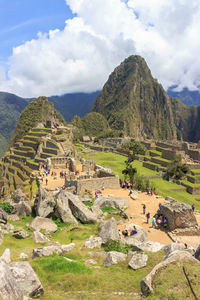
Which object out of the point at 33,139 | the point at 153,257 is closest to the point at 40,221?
the point at 153,257

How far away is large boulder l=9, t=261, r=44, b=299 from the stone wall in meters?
15.2

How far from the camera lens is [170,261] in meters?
8.18

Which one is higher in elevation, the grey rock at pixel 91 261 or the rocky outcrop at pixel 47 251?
the rocky outcrop at pixel 47 251

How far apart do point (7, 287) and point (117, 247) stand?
7241 millimetres

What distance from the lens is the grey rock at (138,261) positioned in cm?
984

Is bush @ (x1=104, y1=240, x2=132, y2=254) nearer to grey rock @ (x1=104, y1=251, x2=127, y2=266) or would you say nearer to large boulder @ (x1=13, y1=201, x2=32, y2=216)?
grey rock @ (x1=104, y1=251, x2=127, y2=266)

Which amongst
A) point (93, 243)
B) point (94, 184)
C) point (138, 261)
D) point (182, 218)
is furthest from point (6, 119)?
point (138, 261)

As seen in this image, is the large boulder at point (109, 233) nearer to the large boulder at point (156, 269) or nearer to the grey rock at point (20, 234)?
the grey rock at point (20, 234)

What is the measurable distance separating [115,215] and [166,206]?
3.86m

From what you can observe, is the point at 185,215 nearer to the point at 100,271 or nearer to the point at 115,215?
the point at 115,215

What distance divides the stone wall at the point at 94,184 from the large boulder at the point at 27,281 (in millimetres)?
15233

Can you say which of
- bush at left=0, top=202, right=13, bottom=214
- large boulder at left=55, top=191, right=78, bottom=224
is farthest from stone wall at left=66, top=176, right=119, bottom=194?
bush at left=0, top=202, right=13, bottom=214

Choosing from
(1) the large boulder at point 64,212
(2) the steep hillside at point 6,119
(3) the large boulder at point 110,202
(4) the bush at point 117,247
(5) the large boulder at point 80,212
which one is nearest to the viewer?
(4) the bush at point 117,247

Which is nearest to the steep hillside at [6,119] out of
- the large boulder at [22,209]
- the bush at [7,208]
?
the bush at [7,208]
